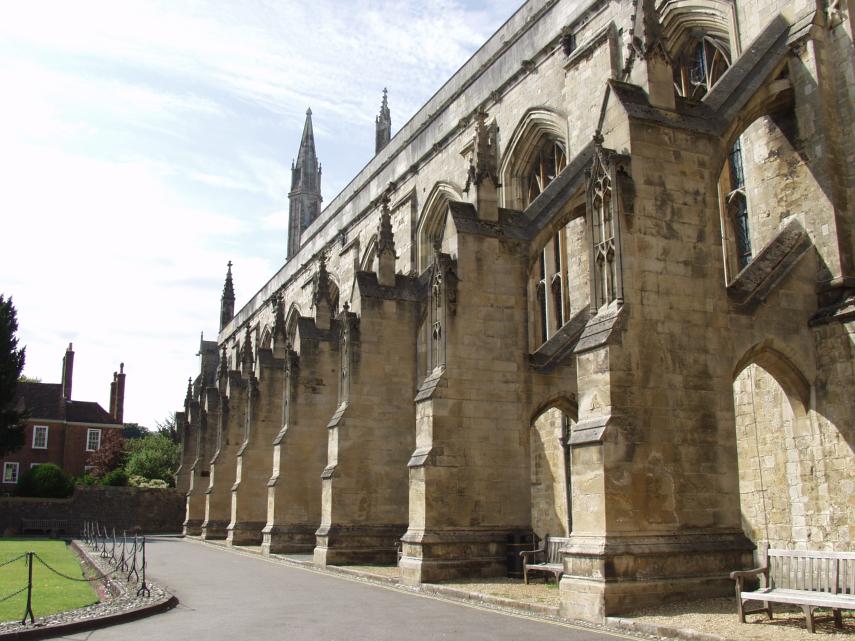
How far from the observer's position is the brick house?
5528 cm

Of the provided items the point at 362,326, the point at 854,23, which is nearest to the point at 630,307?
the point at 854,23

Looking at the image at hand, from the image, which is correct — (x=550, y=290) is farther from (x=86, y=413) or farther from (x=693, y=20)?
(x=86, y=413)

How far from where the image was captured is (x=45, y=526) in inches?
1619

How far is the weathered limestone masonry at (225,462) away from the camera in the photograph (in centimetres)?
3547

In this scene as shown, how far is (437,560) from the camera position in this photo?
49.4 ft

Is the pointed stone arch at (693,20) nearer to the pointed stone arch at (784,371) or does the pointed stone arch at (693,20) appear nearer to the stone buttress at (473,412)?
the stone buttress at (473,412)

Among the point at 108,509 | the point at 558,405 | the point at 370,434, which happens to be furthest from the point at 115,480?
the point at 558,405

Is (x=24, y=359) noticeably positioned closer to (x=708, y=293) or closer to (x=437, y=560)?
(x=437, y=560)

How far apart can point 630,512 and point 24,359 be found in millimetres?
39659

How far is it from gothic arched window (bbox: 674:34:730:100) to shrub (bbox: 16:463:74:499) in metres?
37.8

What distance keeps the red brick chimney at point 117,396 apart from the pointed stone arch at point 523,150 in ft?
162

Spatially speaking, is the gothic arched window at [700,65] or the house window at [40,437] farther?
the house window at [40,437]

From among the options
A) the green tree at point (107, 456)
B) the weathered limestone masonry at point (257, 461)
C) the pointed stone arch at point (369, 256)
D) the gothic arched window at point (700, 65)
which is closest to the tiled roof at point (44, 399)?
the green tree at point (107, 456)

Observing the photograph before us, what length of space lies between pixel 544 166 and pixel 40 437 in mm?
46379
